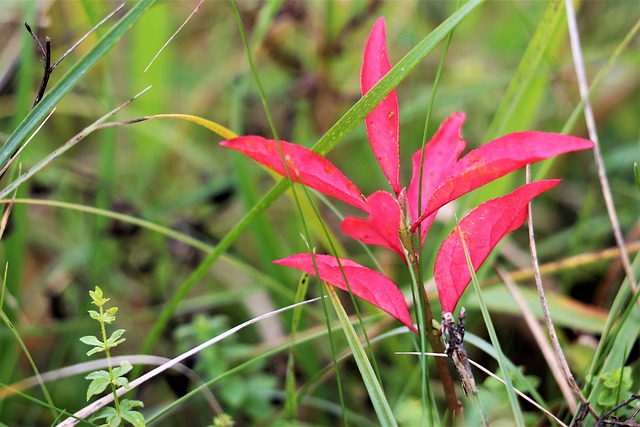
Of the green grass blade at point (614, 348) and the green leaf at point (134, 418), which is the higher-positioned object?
the green leaf at point (134, 418)

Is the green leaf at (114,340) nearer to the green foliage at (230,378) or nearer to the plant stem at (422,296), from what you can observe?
the plant stem at (422,296)

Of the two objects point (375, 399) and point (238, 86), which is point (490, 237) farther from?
point (238, 86)

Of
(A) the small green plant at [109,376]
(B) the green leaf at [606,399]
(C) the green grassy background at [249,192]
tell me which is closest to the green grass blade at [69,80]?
(A) the small green plant at [109,376]

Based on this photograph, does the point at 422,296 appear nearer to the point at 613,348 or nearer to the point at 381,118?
the point at 381,118

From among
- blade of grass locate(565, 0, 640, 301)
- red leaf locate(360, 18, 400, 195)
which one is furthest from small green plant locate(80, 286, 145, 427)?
blade of grass locate(565, 0, 640, 301)

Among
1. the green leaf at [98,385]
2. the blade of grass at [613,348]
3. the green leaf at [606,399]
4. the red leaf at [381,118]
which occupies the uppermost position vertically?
the red leaf at [381,118]

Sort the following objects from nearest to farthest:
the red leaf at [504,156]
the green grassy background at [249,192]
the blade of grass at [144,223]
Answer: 1. the red leaf at [504,156]
2. the blade of grass at [144,223]
3. the green grassy background at [249,192]

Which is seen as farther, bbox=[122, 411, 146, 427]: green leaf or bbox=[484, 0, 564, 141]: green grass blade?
bbox=[484, 0, 564, 141]: green grass blade

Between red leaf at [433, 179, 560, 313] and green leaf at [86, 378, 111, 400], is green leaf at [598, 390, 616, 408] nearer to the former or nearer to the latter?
red leaf at [433, 179, 560, 313]
